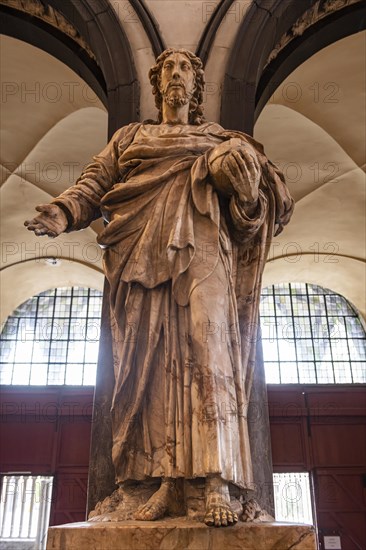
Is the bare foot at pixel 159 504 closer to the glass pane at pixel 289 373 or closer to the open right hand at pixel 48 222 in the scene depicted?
the open right hand at pixel 48 222

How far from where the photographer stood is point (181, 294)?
2.24m

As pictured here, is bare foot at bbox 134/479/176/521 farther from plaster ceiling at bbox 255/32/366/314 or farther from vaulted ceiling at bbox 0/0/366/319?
plaster ceiling at bbox 255/32/366/314

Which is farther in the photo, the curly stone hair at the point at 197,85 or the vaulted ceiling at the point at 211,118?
the vaulted ceiling at the point at 211,118

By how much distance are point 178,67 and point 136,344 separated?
1.38 metres

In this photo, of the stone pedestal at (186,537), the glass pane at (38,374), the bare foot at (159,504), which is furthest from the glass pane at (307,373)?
the stone pedestal at (186,537)

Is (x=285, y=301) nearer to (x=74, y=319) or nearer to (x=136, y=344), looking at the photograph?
(x=74, y=319)

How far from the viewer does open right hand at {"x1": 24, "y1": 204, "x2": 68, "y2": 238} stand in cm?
226

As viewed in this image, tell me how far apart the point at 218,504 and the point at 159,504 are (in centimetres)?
24

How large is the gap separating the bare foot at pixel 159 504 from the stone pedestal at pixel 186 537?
0.13 m

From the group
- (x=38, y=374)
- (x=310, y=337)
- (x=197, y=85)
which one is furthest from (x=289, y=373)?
(x=197, y=85)

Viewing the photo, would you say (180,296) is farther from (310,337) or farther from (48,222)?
(310,337)

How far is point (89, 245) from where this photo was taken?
31.6ft

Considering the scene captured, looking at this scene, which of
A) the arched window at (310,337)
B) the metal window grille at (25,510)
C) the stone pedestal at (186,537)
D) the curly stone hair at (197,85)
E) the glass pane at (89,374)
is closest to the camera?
the stone pedestal at (186,537)

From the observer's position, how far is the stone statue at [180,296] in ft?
6.59
